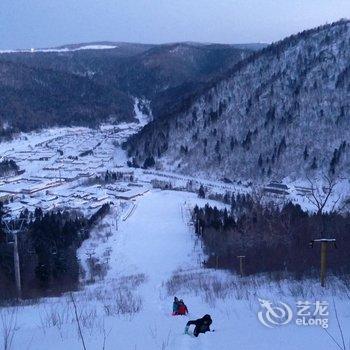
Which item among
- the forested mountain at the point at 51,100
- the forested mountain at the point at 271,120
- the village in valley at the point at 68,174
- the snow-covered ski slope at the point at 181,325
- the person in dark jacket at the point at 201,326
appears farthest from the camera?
the forested mountain at the point at 51,100

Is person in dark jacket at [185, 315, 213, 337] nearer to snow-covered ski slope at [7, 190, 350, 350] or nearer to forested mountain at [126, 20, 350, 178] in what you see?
snow-covered ski slope at [7, 190, 350, 350]

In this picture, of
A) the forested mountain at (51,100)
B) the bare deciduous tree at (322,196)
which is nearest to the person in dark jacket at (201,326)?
the bare deciduous tree at (322,196)

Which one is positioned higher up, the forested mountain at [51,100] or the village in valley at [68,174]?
the forested mountain at [51,100]

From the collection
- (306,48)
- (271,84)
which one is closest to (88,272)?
(271,84)
